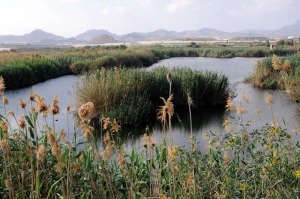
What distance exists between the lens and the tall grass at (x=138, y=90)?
10.1 metres

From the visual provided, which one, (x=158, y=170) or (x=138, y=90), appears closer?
(x=158, y=170)

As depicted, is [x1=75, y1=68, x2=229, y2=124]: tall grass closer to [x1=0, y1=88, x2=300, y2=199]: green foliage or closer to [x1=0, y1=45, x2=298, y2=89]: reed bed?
[x1=0, y1=45, x2=298, y2=89]: reed bed

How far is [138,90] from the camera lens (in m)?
10.9

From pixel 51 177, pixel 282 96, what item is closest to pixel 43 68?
pixel 282 96

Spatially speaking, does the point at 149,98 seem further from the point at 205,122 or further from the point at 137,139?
the point at 137,139

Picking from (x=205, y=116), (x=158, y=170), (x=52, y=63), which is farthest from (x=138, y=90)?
(x=52, y=63)

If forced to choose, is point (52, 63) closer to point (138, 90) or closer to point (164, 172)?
point (138, 90)

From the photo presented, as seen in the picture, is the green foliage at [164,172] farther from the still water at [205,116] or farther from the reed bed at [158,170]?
the still water at [205,116]

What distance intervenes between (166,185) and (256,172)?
119cm

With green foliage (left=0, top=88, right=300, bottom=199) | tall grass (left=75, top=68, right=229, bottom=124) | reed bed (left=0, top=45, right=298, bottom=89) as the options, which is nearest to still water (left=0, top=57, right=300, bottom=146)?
tall grass (left=75, top=68, right=229, bottom=124)

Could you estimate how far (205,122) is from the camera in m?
10.4

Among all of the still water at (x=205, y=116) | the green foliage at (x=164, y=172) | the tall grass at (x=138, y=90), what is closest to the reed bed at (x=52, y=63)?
the tall grass at (x=138, y=90)

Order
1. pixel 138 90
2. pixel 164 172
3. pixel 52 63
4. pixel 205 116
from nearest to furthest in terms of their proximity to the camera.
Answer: pixel 164 172
pixel 138 90
pixel 205 116
pixel 52 63

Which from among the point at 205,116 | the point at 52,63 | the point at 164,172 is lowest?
the point at 205,116
